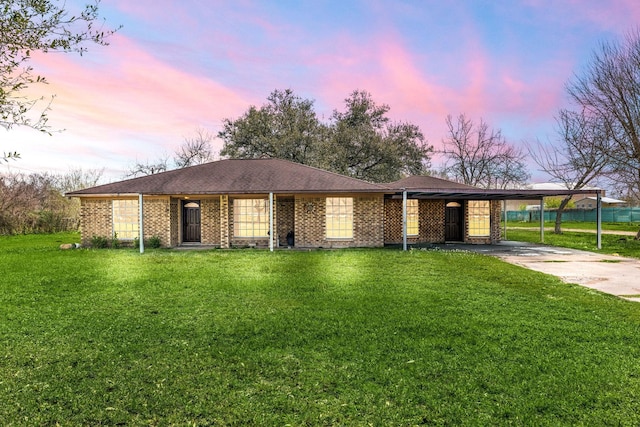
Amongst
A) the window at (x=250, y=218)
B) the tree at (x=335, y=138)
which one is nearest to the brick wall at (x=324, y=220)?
the window at (x=250, y=218)

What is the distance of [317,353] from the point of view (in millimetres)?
4207

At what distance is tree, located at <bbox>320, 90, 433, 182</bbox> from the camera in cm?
2644

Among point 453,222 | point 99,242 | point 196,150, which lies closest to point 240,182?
point 99,242

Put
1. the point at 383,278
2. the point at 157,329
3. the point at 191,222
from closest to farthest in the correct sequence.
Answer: the point at 157,329
the point at 383,278
the point at 191,222

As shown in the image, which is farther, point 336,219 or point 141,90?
point 336,219

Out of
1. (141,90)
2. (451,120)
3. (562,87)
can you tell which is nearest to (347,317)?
(141,90)

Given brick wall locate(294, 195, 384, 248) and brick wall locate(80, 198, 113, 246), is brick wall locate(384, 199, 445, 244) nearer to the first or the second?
brick wall locate(294, 195, 384, 248)

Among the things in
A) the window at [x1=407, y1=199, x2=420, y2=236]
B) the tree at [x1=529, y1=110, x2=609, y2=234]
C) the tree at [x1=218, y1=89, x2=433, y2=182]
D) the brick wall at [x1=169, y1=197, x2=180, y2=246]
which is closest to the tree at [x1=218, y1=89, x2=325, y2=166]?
the tree at [x1=218, y1=89, x2=433, y2=182]

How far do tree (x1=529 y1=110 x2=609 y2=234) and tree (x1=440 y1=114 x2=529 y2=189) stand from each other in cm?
1138

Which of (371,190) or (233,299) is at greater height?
(371,190)

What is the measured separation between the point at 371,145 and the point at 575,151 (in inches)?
482

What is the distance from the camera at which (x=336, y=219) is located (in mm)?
15508

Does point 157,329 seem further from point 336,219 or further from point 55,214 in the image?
point 55,214

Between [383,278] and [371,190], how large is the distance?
6.01 m
